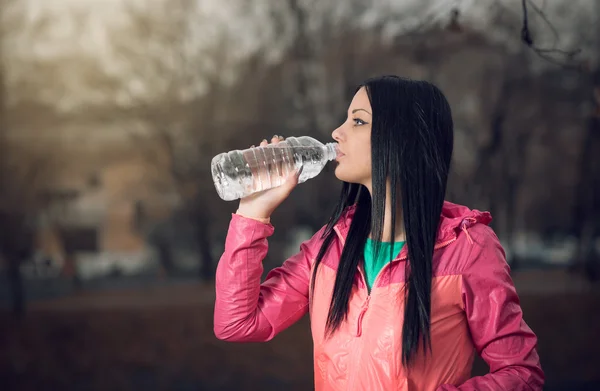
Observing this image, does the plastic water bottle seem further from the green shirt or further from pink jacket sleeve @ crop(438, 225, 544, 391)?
pink jacket sleeve @ crop(438, 225, 544, 391)

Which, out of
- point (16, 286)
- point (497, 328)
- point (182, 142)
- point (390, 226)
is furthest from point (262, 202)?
point (16, 286)

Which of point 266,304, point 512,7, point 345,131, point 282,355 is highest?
point 512,7

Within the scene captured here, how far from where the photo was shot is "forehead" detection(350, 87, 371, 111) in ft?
4.50

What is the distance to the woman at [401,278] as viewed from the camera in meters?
1.27

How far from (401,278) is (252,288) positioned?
0.97 ft

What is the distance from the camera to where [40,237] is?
382cm

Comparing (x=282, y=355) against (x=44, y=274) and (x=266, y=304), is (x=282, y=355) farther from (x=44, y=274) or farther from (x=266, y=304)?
(x=266, y=304)

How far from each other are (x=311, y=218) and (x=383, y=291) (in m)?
2.57

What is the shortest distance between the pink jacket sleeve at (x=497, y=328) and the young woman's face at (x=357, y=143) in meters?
0.27

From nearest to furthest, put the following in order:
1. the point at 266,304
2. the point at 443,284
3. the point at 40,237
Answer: the point at 443,284 < the point at 266,304 < the point at 40,237

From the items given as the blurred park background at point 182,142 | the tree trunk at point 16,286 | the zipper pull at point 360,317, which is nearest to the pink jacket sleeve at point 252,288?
the zipper pull at point 360,317

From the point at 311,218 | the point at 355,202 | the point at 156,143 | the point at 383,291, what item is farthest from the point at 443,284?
the point at 156,143

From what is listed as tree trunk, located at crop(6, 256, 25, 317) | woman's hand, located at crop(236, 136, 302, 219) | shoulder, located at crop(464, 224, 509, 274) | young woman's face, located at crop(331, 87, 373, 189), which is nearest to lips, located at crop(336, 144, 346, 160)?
young woman's face, located at crop(331, 87, 373, 189)

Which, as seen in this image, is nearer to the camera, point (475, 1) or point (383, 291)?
point (383, 291)
